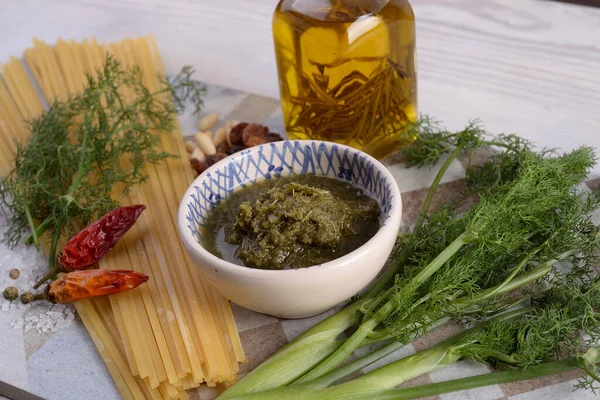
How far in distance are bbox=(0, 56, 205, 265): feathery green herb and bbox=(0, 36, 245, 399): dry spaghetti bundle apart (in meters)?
0.09

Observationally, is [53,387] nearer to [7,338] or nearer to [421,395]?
[7,338]

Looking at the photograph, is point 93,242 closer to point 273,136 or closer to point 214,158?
point 214,158

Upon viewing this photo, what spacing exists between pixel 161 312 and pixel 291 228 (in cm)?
54

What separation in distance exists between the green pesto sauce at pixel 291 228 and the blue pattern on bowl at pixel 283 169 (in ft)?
0.22

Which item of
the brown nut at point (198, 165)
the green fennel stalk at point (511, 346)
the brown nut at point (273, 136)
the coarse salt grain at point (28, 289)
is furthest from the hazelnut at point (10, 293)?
the brown nut at point (273, 136)

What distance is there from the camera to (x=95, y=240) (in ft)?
8.56

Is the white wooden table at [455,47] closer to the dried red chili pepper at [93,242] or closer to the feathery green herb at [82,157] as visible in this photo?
the feathery green herb at [82,157]

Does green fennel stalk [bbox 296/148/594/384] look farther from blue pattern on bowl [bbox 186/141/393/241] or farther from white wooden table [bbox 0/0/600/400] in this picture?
white wooden table [bbox 0/0/600/400]

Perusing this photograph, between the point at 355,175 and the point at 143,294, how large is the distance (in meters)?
0.84

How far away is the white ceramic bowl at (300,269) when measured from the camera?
2.11m

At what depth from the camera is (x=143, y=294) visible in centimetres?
248

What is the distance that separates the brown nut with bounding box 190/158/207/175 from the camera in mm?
3072

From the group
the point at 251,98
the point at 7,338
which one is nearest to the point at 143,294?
the point at 7,338

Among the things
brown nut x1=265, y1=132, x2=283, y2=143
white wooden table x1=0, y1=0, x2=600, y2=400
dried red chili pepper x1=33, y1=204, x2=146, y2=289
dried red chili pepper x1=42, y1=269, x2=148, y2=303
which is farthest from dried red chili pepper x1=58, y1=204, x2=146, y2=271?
brown nut x1=265, y1=132, x2=283, y2=143
